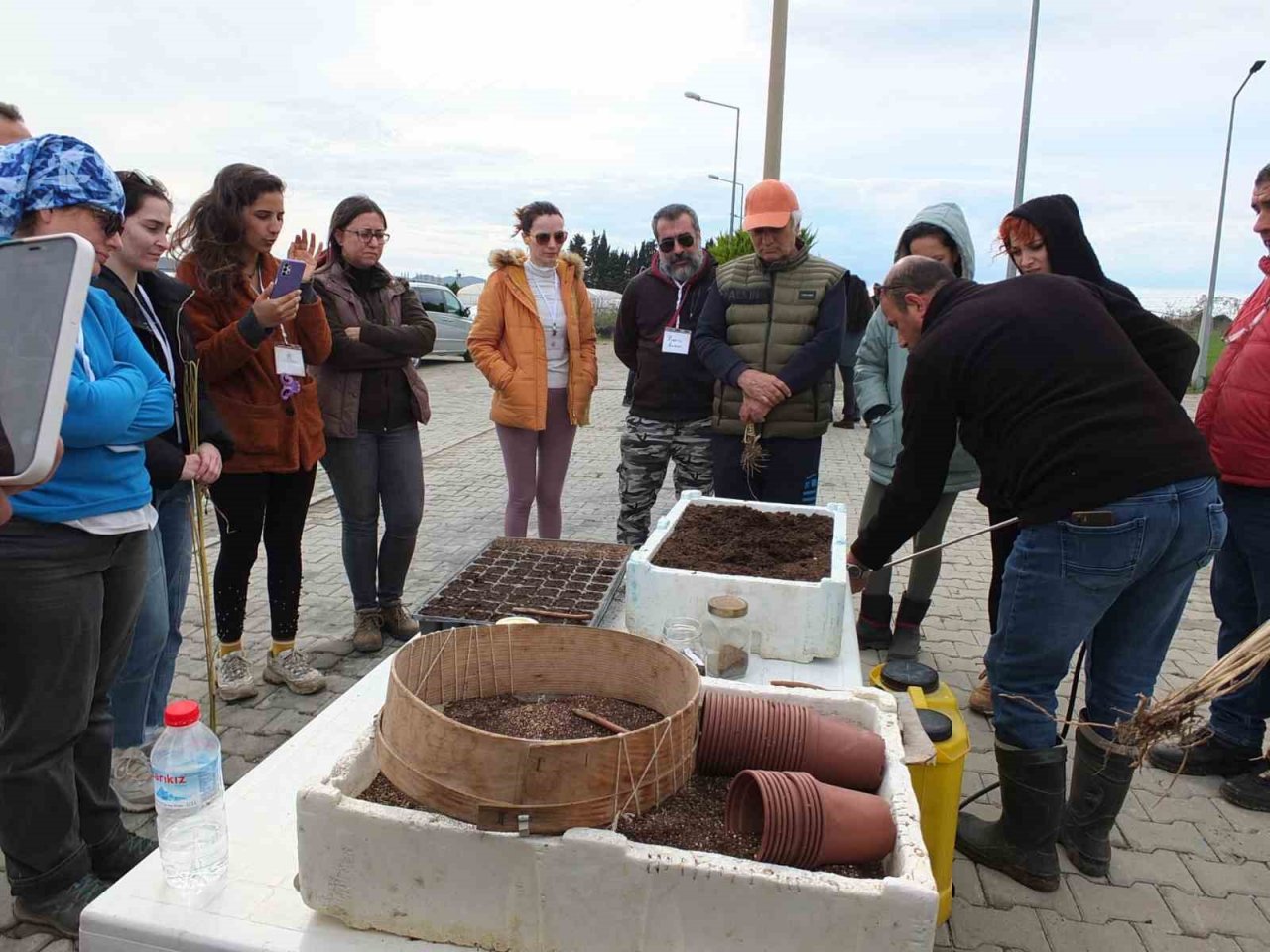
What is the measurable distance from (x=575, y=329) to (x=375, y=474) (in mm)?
1337

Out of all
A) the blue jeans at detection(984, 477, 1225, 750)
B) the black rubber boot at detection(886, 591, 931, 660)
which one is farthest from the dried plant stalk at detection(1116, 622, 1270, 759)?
the black rubber boot at detection(886, 591, 931, 660)

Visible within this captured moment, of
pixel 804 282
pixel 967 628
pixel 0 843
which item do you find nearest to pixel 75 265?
pixel 0 843

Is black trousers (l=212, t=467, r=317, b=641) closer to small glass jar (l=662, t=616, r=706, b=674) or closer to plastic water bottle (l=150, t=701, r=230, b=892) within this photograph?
plastic water bottle (l=150, t=701, r=230, b=892)

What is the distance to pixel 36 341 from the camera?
1249mm

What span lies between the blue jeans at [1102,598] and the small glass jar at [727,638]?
2.22 ft

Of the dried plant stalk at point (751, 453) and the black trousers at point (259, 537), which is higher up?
the dried plant stalk at point (751, 453)

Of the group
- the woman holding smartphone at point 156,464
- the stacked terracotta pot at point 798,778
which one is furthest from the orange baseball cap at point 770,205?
the stacked terracotta pot at point 798,778

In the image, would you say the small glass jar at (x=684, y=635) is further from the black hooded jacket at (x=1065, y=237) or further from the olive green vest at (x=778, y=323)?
the olive green vest at (x=778, y=323)

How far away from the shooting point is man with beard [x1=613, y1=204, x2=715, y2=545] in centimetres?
436

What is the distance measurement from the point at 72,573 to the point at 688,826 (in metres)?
1.56

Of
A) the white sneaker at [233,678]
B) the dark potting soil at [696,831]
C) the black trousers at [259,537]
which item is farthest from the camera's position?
the white sneaker at [233,678]

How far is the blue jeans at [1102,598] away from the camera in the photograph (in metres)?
2.20

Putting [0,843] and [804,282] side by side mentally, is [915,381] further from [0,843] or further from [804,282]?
[0,843]

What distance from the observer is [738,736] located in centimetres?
146
